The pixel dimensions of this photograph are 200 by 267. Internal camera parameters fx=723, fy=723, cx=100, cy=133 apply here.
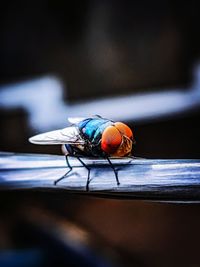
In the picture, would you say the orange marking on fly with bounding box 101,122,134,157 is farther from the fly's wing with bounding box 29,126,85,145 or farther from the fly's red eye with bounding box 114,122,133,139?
the fly's wing with bounding box 29,126,85,145

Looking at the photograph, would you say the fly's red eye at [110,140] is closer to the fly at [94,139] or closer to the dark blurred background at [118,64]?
the fly at [94,139]

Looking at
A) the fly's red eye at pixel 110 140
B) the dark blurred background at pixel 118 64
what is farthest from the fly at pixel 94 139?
the dark blurred background at pixel 118 64

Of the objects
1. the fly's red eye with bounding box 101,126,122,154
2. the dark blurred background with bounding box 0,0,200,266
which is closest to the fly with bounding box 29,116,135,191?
the fly's red eye with bounding box 101,126,122,154

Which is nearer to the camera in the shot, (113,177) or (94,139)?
(113,177)

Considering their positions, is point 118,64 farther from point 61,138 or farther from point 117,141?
point 117,141

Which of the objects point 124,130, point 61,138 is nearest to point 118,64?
point 61,138
